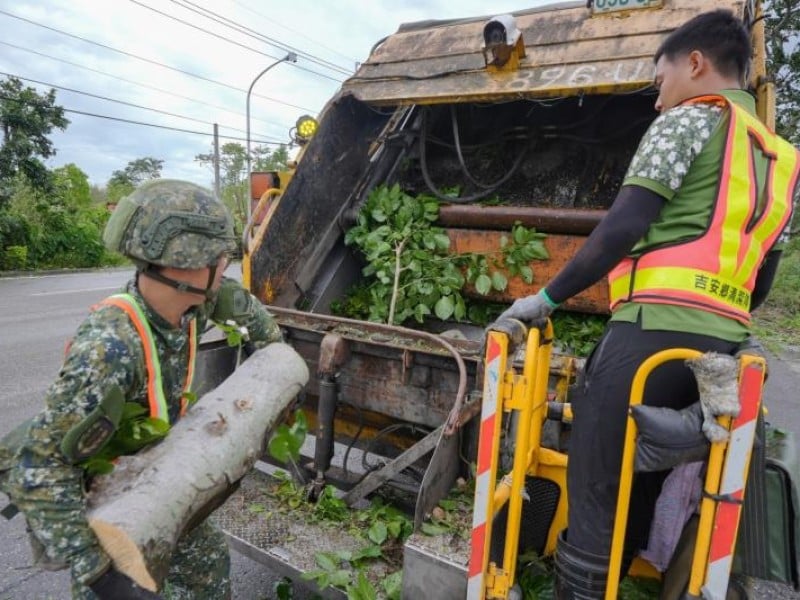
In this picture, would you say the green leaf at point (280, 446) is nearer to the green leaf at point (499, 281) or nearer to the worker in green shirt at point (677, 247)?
the worker in green shirt at point (677, 247)

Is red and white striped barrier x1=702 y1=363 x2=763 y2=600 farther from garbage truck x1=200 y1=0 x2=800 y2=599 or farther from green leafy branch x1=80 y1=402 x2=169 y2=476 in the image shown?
green leafy branch x1=80 y1=402 x2=169 y2=476

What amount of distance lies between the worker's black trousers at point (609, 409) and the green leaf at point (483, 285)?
1.59m

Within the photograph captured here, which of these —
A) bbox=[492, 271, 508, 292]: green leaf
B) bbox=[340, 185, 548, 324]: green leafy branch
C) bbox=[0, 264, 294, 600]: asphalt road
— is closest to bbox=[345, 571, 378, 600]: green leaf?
bbox=[0, 264, 294, 600]: asphalt road

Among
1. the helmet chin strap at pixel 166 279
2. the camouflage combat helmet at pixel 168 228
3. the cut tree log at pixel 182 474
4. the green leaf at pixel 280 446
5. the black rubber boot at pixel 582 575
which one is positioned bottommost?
the black rubber boot at pixel 582 575

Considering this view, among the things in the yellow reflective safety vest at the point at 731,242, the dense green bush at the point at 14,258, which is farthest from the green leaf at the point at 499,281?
the dense green bush at the point at 14,258

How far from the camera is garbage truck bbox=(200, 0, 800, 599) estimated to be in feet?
5.49

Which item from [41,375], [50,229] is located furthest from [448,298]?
[50,229]

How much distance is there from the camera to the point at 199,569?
1817mm

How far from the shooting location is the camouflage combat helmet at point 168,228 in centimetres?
148

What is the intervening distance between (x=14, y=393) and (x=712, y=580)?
5199mm

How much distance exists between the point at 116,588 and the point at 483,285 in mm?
2381

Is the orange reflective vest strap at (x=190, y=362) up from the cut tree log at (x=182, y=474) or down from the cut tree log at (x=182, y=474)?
up

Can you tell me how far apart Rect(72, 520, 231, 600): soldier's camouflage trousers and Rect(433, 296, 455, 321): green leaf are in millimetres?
1709

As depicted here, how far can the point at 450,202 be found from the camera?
3.60 meters
